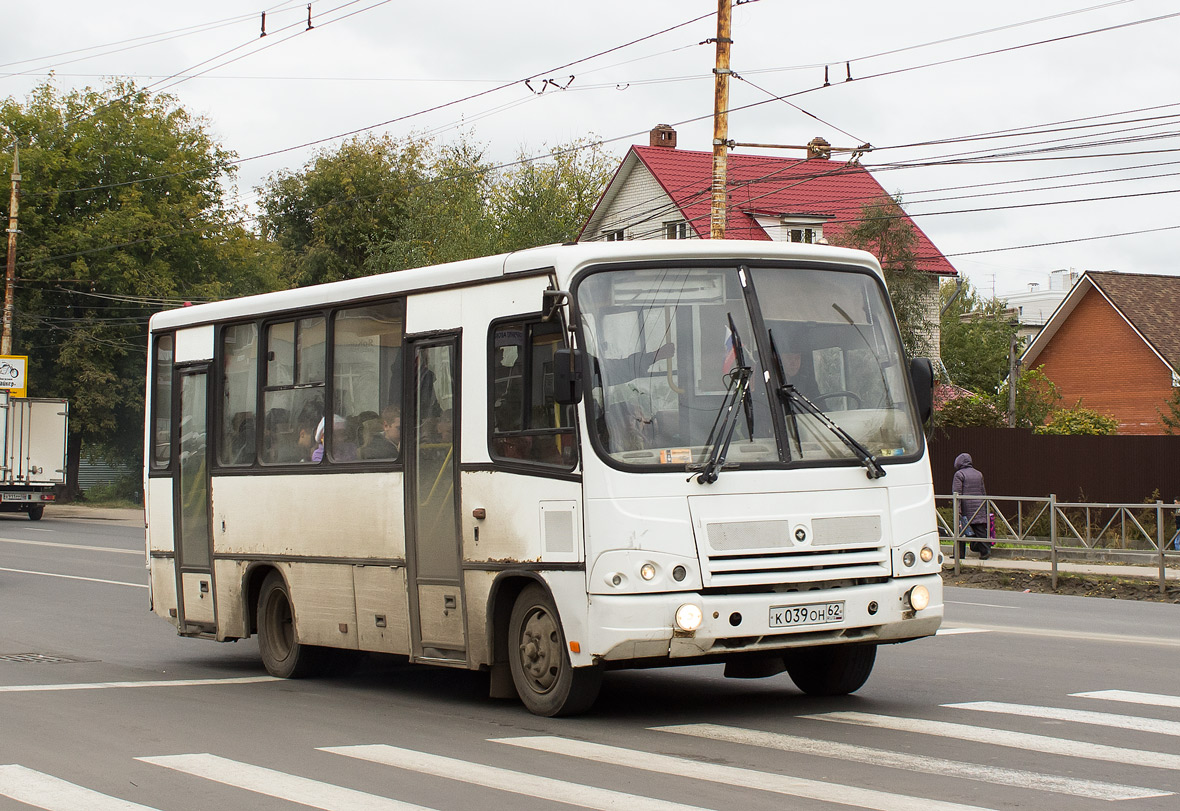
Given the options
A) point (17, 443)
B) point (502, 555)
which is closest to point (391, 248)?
point (17, 443)

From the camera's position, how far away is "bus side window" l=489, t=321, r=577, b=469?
346 inches

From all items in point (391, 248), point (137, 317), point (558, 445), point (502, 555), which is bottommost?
point (502, 555)

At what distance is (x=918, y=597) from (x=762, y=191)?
48510mm

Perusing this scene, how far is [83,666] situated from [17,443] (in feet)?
98.7

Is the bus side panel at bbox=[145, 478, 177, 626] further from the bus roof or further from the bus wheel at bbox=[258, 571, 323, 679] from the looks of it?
the bus roof

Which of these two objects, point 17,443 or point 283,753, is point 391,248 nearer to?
point 17,443

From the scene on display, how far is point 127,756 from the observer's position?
8.01 m

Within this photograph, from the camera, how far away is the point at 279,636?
11805 millimetres

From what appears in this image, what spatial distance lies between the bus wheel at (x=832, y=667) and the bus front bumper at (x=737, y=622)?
907 mm

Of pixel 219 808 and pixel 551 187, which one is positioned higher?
pixel 551 187

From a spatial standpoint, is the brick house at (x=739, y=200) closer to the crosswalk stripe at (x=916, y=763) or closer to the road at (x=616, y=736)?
the road at (x=616, y=736)

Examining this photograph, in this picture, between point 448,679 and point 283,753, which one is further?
point 448,679

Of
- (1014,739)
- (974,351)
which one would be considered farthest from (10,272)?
(974,351)

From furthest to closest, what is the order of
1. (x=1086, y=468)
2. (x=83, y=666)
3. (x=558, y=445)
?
(x=1086, y=468)
(x=83, y=666)
(x=558, y=445)
